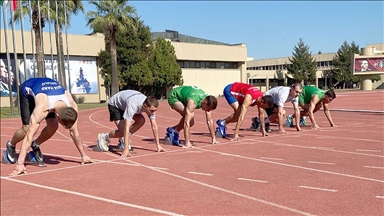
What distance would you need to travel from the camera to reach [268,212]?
425 centimetres

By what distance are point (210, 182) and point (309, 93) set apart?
7.31 metres

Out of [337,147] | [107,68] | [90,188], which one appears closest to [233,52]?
[107,68]

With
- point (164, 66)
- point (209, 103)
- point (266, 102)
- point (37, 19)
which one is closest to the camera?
point (209, 103)

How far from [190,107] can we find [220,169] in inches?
81.9

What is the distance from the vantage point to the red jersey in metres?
9.54

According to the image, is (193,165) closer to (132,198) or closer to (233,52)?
(132,198)

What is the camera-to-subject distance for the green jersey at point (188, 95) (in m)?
8.38

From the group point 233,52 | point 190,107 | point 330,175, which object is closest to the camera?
point 330,175

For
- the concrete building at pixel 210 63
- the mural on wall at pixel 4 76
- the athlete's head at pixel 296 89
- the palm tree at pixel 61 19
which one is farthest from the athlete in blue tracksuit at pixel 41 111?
the concrete building at pixel 210 63

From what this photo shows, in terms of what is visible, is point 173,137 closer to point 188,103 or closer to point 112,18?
point 188,103

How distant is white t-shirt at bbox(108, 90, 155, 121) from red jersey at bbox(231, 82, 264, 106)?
10.5 feet

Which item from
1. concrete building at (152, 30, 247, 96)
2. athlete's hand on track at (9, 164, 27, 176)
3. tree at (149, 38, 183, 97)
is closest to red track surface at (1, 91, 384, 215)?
athlete's hand on track at (9, 164, 27, 176)

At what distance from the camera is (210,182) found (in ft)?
18.2

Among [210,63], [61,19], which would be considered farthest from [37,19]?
[210,63]
